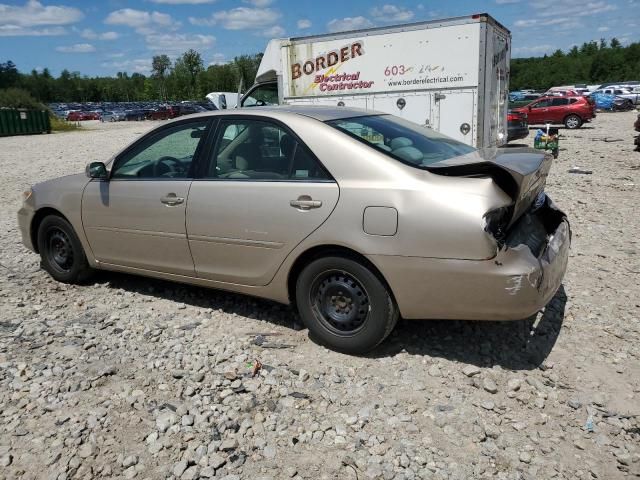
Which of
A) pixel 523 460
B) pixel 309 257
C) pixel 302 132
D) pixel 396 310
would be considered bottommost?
pixel 523 460

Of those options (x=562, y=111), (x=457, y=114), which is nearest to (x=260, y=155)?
(x=457, y=114)

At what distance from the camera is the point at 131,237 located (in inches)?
181

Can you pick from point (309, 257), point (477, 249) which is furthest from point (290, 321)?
point (477, 249)

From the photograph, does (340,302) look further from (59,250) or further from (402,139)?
(59,250)

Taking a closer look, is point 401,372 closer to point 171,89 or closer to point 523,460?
point 523,460

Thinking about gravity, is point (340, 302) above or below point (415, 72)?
below

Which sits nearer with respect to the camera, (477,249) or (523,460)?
(523,460)

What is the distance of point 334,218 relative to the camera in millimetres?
3510

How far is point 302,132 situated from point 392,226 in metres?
0.97

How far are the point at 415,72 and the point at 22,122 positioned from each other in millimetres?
31280

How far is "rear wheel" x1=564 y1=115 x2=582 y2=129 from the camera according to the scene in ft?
84.1

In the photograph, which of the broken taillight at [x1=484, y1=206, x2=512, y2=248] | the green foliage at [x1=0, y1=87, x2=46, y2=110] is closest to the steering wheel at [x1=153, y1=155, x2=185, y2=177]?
the broken taillight at [x1=484, y1=206, x2=512, y2=248]

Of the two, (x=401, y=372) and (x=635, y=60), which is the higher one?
(x=635, y=60)

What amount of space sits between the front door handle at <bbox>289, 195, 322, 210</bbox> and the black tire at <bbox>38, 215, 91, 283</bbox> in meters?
2.44
